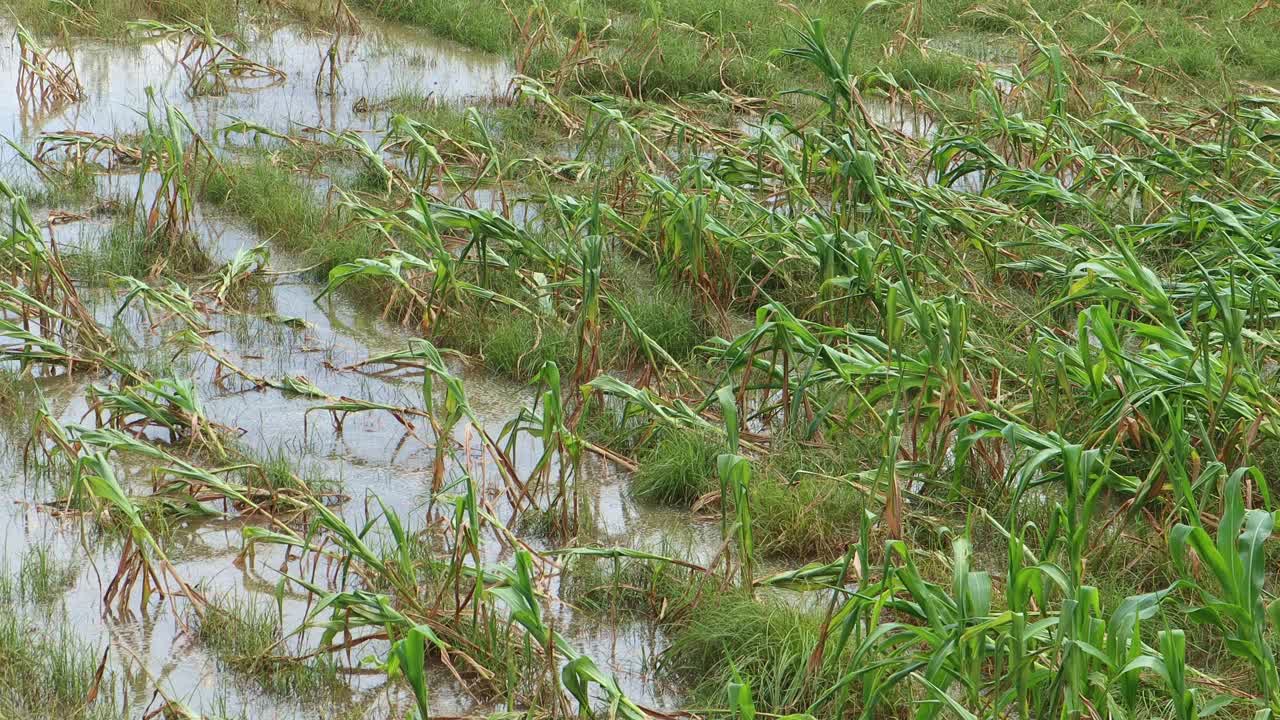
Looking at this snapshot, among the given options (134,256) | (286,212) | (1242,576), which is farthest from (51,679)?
(286,212)

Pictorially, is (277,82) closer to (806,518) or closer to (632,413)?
(632,413)

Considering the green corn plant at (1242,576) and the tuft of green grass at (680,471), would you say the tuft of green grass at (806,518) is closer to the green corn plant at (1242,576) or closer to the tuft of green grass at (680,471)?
the tuft of green grass at (680,471)

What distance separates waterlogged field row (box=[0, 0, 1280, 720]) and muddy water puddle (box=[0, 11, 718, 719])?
0.01m

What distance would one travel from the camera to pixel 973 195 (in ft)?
16.9

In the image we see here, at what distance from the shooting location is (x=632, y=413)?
3.74 meters

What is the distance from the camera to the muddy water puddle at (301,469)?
277cm

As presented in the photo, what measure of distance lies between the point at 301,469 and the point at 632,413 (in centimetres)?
85

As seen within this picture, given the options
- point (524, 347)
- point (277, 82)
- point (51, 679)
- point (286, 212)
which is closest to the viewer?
point (51, 679)

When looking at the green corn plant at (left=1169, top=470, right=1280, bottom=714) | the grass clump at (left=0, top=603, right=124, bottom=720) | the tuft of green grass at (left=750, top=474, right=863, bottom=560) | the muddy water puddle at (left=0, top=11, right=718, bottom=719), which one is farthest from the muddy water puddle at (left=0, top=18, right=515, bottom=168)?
the green corn plant at (left=1169, top=470, right=1280, bottom=714)

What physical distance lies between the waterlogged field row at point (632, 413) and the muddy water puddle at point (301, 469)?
0.01 m

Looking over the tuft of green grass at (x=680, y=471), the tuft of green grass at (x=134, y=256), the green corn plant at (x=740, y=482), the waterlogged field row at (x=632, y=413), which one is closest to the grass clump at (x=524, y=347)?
the waterlogged field row at (x=632, y=413)

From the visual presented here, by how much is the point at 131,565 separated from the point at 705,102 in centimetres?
444

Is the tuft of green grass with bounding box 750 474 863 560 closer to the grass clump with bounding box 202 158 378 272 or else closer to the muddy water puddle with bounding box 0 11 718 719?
the muddy water puddle with bounding box 0 11 718 719

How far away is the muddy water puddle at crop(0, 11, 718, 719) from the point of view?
9.10 ft
